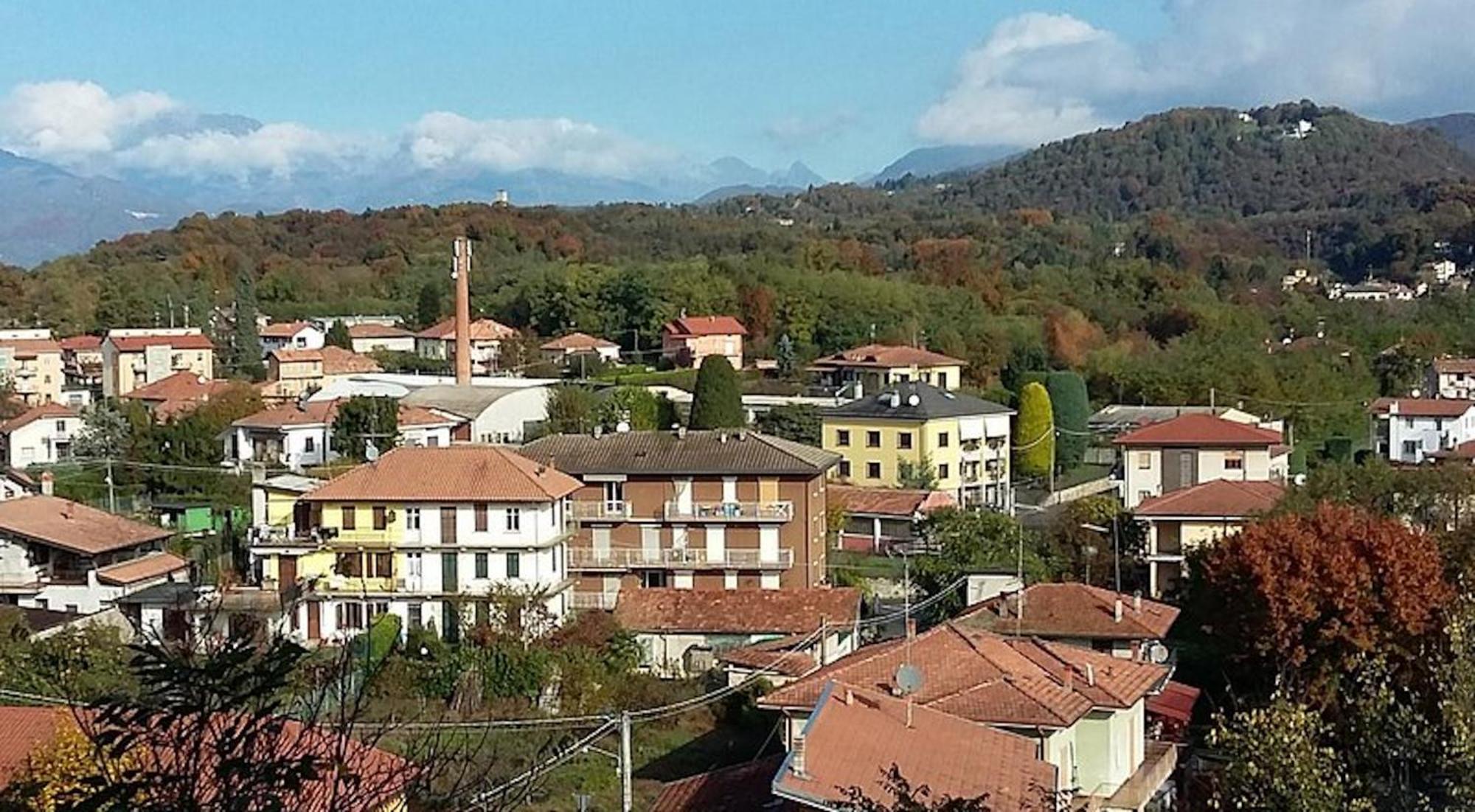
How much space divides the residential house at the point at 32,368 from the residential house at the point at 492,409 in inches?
589

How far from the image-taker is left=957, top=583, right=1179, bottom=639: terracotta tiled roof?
16.9 m

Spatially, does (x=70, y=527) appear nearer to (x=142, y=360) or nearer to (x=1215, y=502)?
(x=1215, y=502)

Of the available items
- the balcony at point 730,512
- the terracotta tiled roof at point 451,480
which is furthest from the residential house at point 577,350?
the terracotta tiled roof at point 451,480

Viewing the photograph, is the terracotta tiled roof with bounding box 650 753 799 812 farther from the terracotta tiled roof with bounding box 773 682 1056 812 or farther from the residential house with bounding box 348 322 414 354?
the residential house with bounding box 348 322 414 354

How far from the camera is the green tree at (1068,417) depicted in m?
36.5

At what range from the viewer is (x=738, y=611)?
20.2m

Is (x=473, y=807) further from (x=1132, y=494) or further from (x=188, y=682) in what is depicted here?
(x=1132, y=494)

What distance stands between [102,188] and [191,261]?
98.9m

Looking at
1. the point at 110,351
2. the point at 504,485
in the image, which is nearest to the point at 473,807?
the point at 504,485

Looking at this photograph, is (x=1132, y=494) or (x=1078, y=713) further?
(x=1132, y=494)

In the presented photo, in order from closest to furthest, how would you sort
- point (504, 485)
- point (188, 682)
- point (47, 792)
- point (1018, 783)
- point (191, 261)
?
point (188, 682)
point (47, 792)
point (1018, 783)
point (504, 485)
point (191, 261)

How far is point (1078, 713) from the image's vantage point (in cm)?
1235

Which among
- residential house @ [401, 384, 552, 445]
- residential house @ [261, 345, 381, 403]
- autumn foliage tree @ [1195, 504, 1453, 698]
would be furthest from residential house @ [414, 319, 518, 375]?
autumn foliage tree @ [1195, 504, 1453, 698]

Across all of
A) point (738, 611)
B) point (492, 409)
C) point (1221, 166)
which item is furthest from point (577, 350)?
point (1221, 166)
